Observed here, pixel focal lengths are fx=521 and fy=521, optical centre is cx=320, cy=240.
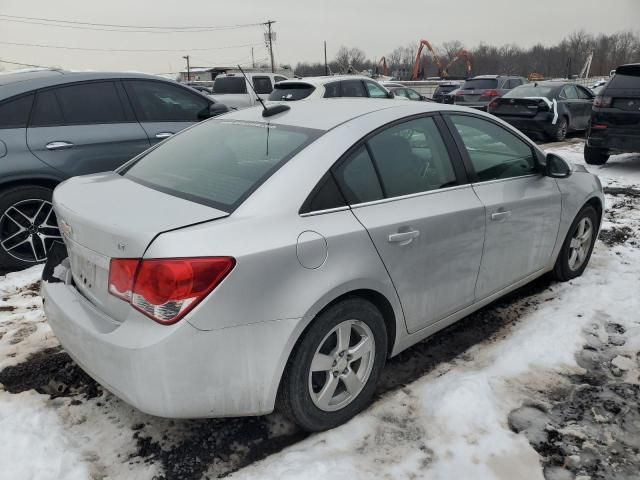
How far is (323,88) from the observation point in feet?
32.7

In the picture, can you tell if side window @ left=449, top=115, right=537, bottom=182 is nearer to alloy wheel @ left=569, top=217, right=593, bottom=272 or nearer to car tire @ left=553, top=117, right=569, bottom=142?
alloy wheel @ left=569, top=217, right=593, bottom=272

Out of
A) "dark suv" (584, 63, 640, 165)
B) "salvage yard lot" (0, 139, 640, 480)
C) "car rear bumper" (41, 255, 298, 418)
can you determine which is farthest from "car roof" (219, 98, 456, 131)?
"dark suv" (584, 63, 640, 165)

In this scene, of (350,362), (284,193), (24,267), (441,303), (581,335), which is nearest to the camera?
(284,193)

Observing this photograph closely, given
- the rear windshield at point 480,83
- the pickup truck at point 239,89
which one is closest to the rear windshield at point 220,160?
the pickup truck at point 239,89

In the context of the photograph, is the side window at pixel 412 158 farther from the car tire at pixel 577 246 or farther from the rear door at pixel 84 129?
the rear door at pixel 84 129

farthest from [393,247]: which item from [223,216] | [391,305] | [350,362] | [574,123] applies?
[574,123]

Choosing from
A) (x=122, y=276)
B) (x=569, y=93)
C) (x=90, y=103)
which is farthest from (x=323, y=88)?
(x=122, y=276)

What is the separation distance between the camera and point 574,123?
1330 cm

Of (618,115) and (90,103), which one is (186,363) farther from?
(618,115)

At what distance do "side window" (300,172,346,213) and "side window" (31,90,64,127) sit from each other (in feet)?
11.2

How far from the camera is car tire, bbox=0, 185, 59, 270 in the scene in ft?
14.5

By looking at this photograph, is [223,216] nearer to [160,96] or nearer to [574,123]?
[160,96]

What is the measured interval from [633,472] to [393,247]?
57.2 inches

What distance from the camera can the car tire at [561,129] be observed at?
41.1ft
